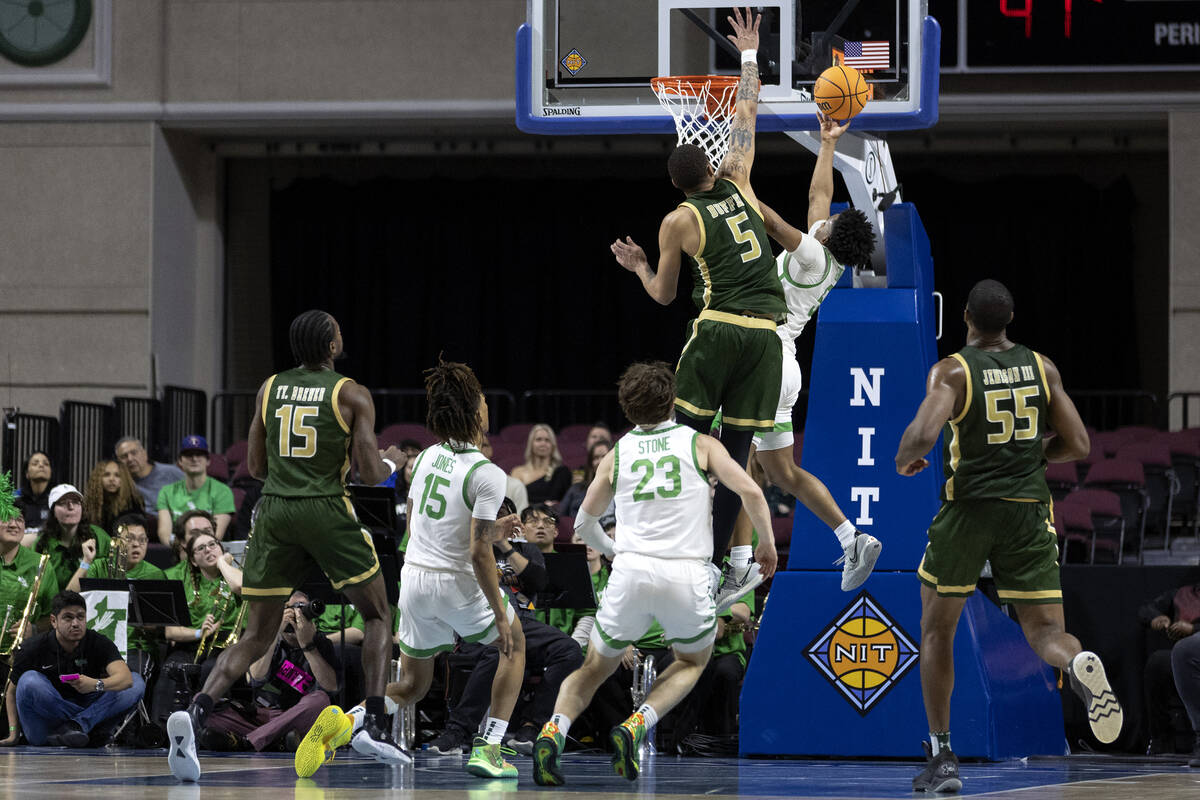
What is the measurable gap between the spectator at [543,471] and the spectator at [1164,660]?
5.15 metres

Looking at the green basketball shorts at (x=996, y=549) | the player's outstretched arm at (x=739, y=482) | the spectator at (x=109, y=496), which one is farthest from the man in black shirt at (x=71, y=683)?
the green basketball shorts at (x=996, y=549)

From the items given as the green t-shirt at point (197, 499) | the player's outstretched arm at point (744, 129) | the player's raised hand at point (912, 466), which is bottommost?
the green t-shirt at point (197, 499)

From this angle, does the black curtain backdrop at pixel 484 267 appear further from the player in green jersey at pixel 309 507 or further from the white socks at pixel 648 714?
the white socks at pixel 648 714

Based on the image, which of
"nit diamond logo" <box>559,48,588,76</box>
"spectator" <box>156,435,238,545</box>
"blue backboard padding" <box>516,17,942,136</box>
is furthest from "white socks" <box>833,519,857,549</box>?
"spectator" <box>156,435,238,545</box>

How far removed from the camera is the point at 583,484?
1362 centimetres

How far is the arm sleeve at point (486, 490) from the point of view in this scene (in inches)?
298

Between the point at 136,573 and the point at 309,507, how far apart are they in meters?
4.89

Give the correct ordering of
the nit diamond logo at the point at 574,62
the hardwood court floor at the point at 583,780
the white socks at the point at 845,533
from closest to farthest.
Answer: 1. the hardwood court floor at the point at 583,780
2. the white socks at the point at 845,533
3. the nit diamond logo at the point at 574,62

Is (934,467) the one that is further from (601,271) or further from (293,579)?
(601,271)

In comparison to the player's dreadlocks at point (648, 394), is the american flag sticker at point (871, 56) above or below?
above

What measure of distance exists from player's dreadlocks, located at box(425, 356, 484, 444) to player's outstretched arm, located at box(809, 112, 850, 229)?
200cm

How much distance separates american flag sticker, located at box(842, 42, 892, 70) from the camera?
30.2ft

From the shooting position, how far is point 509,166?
2191 centimetres

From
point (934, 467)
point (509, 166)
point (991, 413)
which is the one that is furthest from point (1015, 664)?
point (509, 166)
